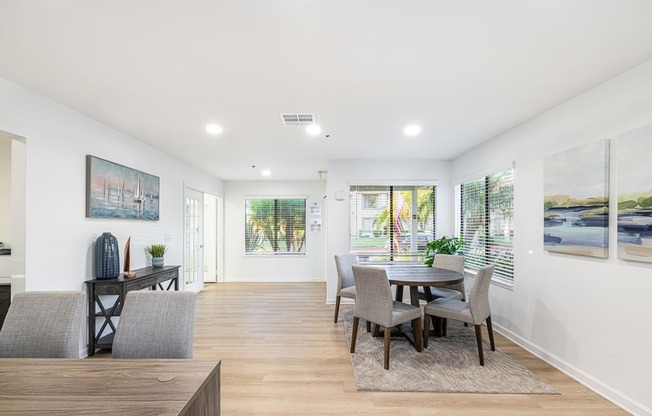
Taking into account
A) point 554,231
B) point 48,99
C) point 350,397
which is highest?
point 48,99

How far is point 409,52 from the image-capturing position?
1901 mm

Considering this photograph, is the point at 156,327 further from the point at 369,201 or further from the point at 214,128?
the point at 369,201

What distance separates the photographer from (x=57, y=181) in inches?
108

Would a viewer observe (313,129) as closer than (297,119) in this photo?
No

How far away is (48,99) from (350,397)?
3.57 meters

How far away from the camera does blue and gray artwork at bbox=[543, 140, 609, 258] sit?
2.33 metres

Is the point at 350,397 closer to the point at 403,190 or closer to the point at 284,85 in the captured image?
the point at 284,85

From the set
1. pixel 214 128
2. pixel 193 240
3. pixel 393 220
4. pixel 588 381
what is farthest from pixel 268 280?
pixel 588 381

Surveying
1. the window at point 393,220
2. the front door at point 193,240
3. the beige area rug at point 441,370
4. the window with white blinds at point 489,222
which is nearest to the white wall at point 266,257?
the front door at point 193,240

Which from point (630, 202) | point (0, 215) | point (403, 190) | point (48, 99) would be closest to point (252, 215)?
point (403, 190)

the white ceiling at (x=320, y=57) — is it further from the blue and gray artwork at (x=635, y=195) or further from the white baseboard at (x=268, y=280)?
the white baseboard at (x=268, y=280)

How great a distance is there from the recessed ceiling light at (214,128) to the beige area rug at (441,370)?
2.82 m

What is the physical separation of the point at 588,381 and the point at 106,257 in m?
4.54

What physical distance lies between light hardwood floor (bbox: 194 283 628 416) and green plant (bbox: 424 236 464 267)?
142cm
